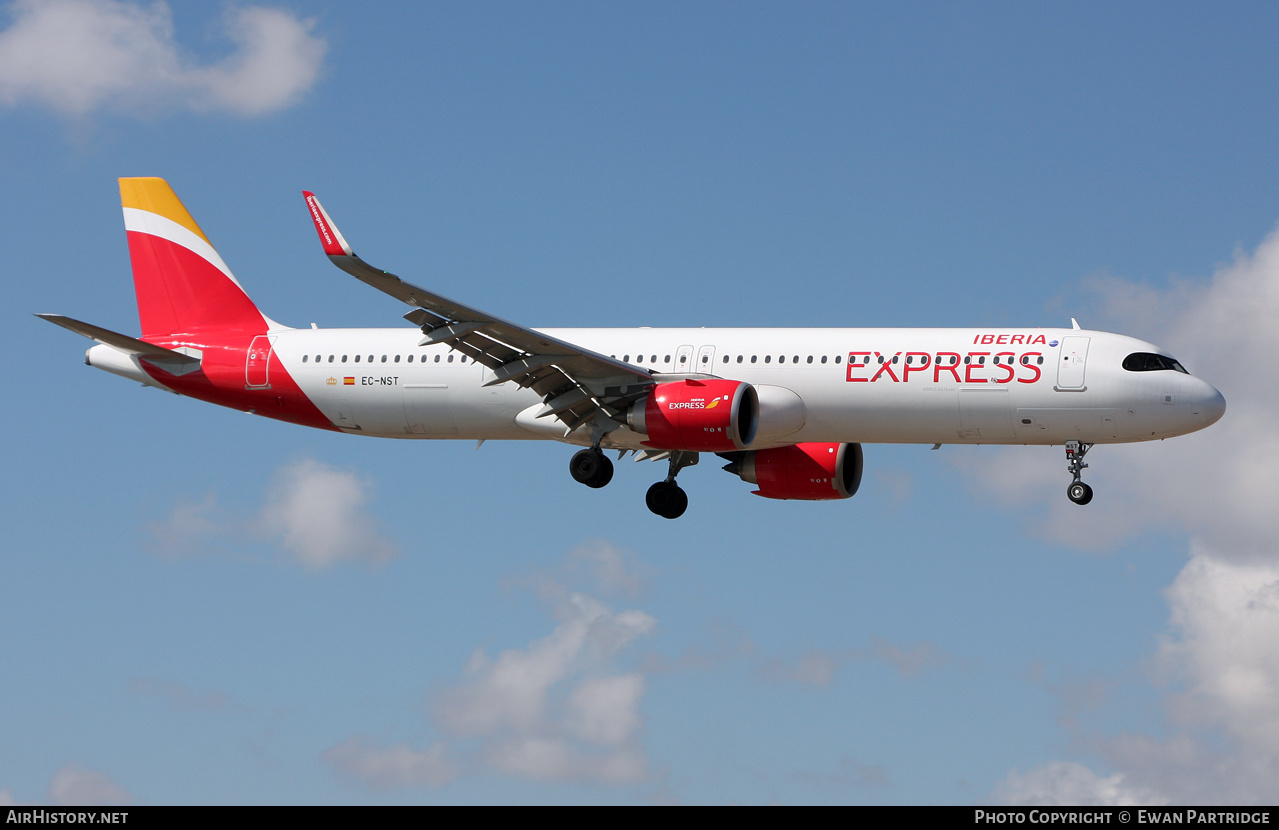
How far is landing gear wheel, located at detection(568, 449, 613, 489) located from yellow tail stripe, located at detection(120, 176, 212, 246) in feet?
46.8

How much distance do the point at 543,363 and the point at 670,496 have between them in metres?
6.60

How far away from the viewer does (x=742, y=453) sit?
40.9m

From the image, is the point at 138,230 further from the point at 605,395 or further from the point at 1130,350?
the point at 1130,350

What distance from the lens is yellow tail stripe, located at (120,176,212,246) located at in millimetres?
44125

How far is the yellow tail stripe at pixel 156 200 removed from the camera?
44125mm

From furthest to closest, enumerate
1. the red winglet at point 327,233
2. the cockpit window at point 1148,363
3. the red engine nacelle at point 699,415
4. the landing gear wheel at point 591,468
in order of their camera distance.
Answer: the landing gear wheel at point 591,468, the red engine nacelle at point 699,415, the cockpit window at point 1148,363, the red winglet at point 327,233

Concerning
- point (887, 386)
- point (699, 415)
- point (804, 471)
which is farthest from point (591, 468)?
point (887, 386)

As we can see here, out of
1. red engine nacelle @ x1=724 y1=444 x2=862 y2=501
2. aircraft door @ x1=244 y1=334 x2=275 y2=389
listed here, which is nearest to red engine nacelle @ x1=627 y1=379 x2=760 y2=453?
red engine nacelle @ x1=724 y1=444 x2=862 y2=501

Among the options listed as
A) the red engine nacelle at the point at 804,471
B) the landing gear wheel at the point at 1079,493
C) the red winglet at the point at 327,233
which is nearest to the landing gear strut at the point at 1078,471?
the landing gear wheel at the point at 1079,493

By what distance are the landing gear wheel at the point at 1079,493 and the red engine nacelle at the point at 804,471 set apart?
6.65 metres

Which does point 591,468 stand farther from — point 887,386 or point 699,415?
point 887,386

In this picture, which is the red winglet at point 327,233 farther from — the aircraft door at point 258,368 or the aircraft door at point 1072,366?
the aircraft door at point 1072,366
